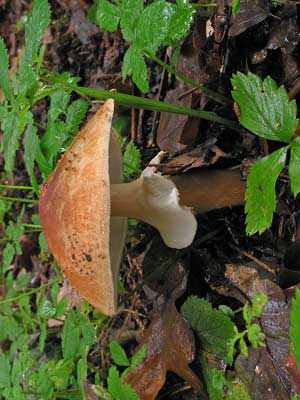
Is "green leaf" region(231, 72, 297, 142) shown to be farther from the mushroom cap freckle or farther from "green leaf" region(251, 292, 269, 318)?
"green leaf" region(251, 292, 269, 318)

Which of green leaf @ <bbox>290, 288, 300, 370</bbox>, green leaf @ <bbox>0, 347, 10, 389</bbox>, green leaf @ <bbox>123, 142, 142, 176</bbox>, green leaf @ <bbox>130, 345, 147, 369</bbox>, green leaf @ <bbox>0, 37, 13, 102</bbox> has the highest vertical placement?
green leaf @ <bbox>0, 37, 13, 102</bbox>

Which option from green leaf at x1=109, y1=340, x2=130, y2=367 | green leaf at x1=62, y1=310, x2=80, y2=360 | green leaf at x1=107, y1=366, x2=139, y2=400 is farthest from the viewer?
green leaf at x1=62, y1=310, x2=80, y2=360

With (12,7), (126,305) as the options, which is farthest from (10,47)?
(126,305)

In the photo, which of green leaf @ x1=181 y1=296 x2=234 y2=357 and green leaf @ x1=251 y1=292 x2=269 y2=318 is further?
green leaf @ x1=181 y1=296 x2=234 y2=357

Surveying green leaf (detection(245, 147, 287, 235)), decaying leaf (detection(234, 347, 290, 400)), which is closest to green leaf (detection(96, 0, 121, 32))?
green leaf (detection(245, 147, 287, 235))

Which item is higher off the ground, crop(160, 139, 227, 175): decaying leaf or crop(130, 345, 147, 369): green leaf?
crop(160, 139, 227, 175): decaying leaf

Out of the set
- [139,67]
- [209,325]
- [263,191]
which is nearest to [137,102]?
[139,67]

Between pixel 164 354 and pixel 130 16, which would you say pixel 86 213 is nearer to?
pixel 130 16
